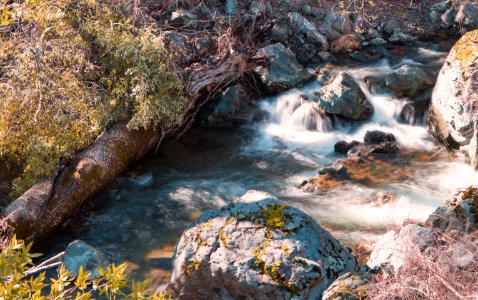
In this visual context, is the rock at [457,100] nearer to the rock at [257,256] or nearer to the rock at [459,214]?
the rock at [459,214]

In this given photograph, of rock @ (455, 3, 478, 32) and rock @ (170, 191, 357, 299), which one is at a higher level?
rock @ (455, 3, 478, 32)

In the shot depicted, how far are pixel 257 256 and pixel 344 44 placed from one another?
11688 mm

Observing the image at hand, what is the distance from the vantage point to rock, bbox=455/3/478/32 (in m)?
16.6

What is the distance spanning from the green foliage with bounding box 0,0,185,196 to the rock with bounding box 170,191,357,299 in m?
4.02

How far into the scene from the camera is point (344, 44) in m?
15.5

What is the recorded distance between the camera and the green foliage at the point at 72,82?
8773 mm

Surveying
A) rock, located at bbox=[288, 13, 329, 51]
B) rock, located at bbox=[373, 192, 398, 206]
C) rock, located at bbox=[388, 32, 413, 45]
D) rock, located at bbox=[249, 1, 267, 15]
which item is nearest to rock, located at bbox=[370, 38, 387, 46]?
rock, located at bbox=[388, 32, 413, 45]

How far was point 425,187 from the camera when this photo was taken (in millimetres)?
9344

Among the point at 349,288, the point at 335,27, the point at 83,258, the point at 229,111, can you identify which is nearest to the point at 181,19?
the point at 229,111

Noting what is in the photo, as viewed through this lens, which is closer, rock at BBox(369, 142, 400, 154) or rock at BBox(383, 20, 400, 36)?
rock at BBox(369, 142, 400, 154)

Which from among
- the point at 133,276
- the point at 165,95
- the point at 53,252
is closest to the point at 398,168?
→ the point at 165,95

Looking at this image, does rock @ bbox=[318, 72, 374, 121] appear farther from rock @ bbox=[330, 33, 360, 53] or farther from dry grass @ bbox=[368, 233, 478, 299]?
dry grass @ bbox=[368, 233, 478, 299]

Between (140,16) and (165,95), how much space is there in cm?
323

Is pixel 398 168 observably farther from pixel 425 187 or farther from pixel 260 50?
pixel 260 50
